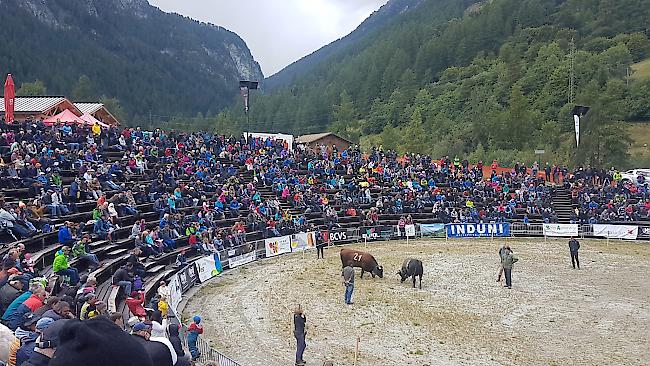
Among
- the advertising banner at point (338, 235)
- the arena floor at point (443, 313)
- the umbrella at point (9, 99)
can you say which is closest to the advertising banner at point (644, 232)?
the arena floor at point (443, 313)

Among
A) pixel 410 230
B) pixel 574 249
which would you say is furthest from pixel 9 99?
pixel 574 249

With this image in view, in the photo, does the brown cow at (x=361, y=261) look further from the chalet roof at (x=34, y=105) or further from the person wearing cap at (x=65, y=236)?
the chalet roof at (x=34, y=105)

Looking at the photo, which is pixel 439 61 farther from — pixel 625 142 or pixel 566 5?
pixel 625 142

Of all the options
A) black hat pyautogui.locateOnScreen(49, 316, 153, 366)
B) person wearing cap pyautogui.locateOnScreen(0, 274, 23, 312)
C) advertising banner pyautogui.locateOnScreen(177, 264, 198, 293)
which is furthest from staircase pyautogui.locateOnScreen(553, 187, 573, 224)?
black hat pyautogui.locateOnScreen(49, 316, 153, 366)

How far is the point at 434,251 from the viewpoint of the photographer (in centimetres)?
3038

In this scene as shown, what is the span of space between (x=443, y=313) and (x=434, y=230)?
16866mm

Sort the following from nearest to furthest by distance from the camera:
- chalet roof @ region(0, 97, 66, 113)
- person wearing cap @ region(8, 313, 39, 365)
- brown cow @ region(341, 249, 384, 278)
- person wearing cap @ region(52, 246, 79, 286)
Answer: person wearing cap @ region(8, 313, 39, 365), person wearing cap @ region(52, 246, 79, 286), brown cow @ region(341, 249, 384, 278), chalet roof @ region(0, 97, 66, 113)

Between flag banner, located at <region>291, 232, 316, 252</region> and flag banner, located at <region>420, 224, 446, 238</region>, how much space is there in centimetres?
763

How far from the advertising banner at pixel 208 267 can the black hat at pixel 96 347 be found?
65.4ft

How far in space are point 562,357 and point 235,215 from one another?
19381mm

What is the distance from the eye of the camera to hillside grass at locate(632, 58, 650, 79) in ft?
333

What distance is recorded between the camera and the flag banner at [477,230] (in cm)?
3550

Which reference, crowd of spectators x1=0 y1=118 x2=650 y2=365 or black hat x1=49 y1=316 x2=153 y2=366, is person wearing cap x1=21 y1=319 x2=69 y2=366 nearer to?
crowd of spectators x1=0 y1=118 x2=650 y2=365

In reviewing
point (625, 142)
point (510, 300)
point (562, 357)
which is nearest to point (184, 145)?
point (510, 300)
